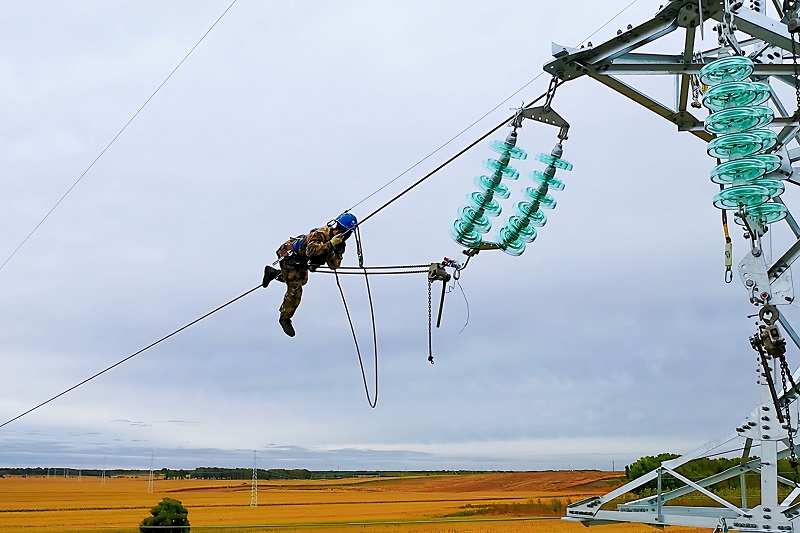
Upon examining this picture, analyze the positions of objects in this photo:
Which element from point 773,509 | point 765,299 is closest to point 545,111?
point 765,299

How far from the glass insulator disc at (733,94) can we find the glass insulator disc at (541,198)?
2.27 metres

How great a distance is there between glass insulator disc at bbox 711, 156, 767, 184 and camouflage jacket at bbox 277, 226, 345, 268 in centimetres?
383

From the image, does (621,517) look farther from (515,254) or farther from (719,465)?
(719,465)

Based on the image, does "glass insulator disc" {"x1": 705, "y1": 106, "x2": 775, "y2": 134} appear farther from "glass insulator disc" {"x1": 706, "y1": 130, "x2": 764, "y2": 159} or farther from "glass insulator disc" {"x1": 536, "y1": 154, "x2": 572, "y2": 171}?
"glass insulator disc" {"x1": 536, "y1": 154, "x2": 572, "y2": 171}

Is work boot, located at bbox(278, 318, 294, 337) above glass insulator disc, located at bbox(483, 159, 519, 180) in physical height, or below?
below

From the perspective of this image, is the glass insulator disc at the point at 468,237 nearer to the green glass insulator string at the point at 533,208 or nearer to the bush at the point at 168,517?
the green glass insulator string at the point at 533,208

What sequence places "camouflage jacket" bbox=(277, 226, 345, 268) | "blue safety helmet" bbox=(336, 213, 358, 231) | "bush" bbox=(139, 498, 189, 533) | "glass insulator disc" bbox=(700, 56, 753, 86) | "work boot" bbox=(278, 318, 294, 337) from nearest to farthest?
"glass insulator disc" bbox=(700, 56, 753, 86) < "camouflage jacket" bbox=(277, 226, 345, 268) < "blue safety helmet" bbox=(336, 213, 358, 231) < "work boot" bbox=(278, 318, 294, 337) < "bush" bbox=(139, 498, 189, 533)

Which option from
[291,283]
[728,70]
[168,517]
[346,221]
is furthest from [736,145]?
[168,517]

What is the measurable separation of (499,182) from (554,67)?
1.33 metres

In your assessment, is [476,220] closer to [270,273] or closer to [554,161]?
[554,161]

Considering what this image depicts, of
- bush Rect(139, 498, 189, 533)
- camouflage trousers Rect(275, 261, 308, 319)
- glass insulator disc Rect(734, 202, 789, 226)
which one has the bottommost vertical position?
bush Rect(139, 498, 189, 533)

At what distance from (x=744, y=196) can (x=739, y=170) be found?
23 cm

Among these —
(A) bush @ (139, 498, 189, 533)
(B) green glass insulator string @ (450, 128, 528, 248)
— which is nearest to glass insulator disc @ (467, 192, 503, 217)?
(B) green glass insulator string @ (450, 128, 528, 248)

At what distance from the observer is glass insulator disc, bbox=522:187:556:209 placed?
8.77 metres
